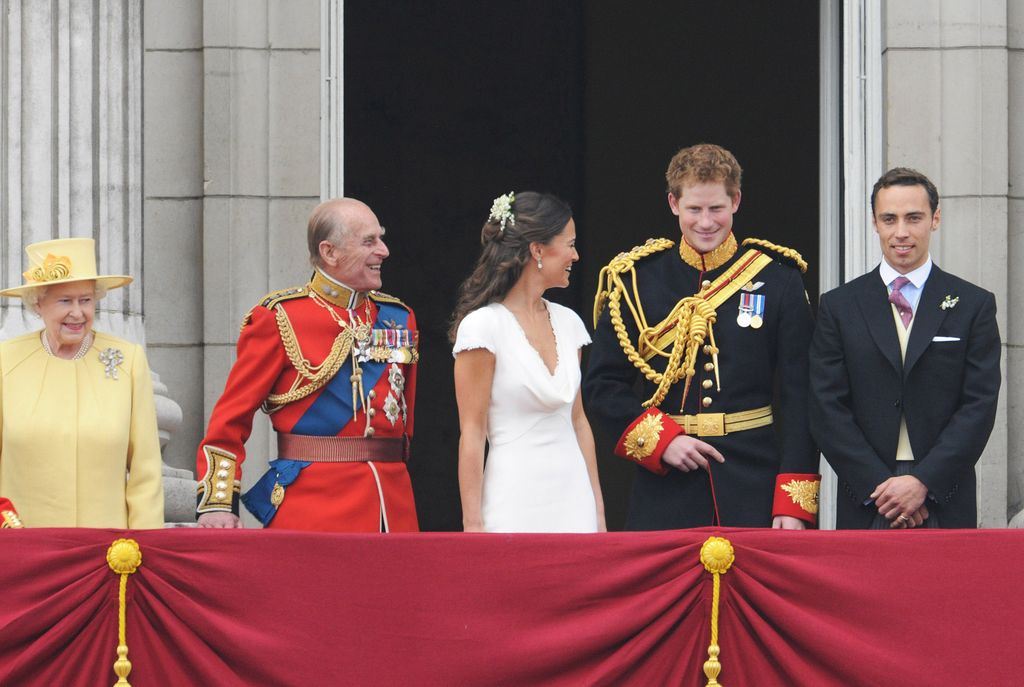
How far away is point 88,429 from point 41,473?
19 centimetres

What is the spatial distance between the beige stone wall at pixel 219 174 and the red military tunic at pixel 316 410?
77.0 inches

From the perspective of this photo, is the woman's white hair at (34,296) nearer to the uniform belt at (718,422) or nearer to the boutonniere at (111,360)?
the boutonniere at (111,360)

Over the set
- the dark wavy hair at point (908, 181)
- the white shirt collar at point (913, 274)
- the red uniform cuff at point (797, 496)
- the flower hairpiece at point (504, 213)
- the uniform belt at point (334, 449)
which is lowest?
the red uniform cuff at point (797, 496)

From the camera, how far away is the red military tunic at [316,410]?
564 centimetres

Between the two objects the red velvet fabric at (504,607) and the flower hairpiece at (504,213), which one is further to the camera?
the flower hairpiece at (504,213)

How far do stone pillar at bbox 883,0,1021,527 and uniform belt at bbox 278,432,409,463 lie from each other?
2921 mm

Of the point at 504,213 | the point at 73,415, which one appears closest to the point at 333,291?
the point at 504,213

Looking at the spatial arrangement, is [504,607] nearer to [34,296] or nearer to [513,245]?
[513,245]

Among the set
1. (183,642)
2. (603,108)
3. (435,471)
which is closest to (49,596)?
(183,642)

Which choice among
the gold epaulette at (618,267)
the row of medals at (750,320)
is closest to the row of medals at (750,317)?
the row of medals at (750,320)

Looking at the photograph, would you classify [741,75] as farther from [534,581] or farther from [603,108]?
[534,581]

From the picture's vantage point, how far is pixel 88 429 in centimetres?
564

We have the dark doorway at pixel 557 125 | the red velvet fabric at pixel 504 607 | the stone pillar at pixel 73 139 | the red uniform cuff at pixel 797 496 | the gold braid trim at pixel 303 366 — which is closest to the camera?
the red velvet fabric at pixel 504 607

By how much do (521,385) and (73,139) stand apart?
8.57 feet
